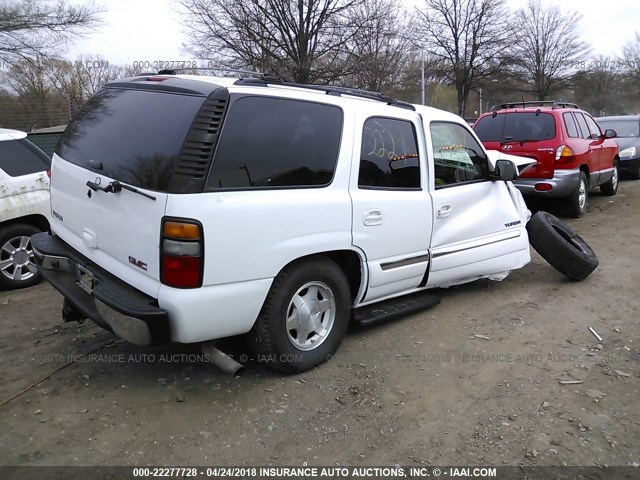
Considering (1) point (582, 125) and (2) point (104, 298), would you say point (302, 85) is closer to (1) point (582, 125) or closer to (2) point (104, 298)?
(2) point (104, 298)

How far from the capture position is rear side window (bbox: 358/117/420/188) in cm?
377

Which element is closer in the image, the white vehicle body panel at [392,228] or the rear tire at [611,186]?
the white vehicle body panel at [392,228]

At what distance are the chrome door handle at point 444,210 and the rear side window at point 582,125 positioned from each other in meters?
5.62

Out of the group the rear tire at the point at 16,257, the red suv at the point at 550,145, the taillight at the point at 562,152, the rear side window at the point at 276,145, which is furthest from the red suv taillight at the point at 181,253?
the taillight at the point at 562,152

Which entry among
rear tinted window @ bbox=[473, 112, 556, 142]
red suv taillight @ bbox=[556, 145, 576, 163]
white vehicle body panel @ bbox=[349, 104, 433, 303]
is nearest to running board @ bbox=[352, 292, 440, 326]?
white vehicle body panel @ bbox=[349, 104, 433, 303]

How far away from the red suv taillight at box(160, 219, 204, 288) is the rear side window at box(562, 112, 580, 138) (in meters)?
7.28

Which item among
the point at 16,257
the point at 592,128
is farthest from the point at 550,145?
the point at 16,257

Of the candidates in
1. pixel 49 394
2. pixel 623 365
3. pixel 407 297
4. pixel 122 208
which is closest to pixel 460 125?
pixel 407 297

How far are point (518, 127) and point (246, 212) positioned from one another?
22.0 feet

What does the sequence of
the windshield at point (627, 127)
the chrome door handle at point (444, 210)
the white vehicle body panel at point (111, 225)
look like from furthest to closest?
the windshield at point (627, 127) < the chrome door handle at point (444, 210) < the white vehicle body panel at point (111, 225)

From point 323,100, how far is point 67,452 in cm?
260

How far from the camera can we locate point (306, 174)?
3.36m

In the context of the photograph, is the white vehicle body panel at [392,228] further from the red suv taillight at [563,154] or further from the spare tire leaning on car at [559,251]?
the red suv taillight at [563,154]

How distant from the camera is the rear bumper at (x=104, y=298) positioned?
2.86 metres
